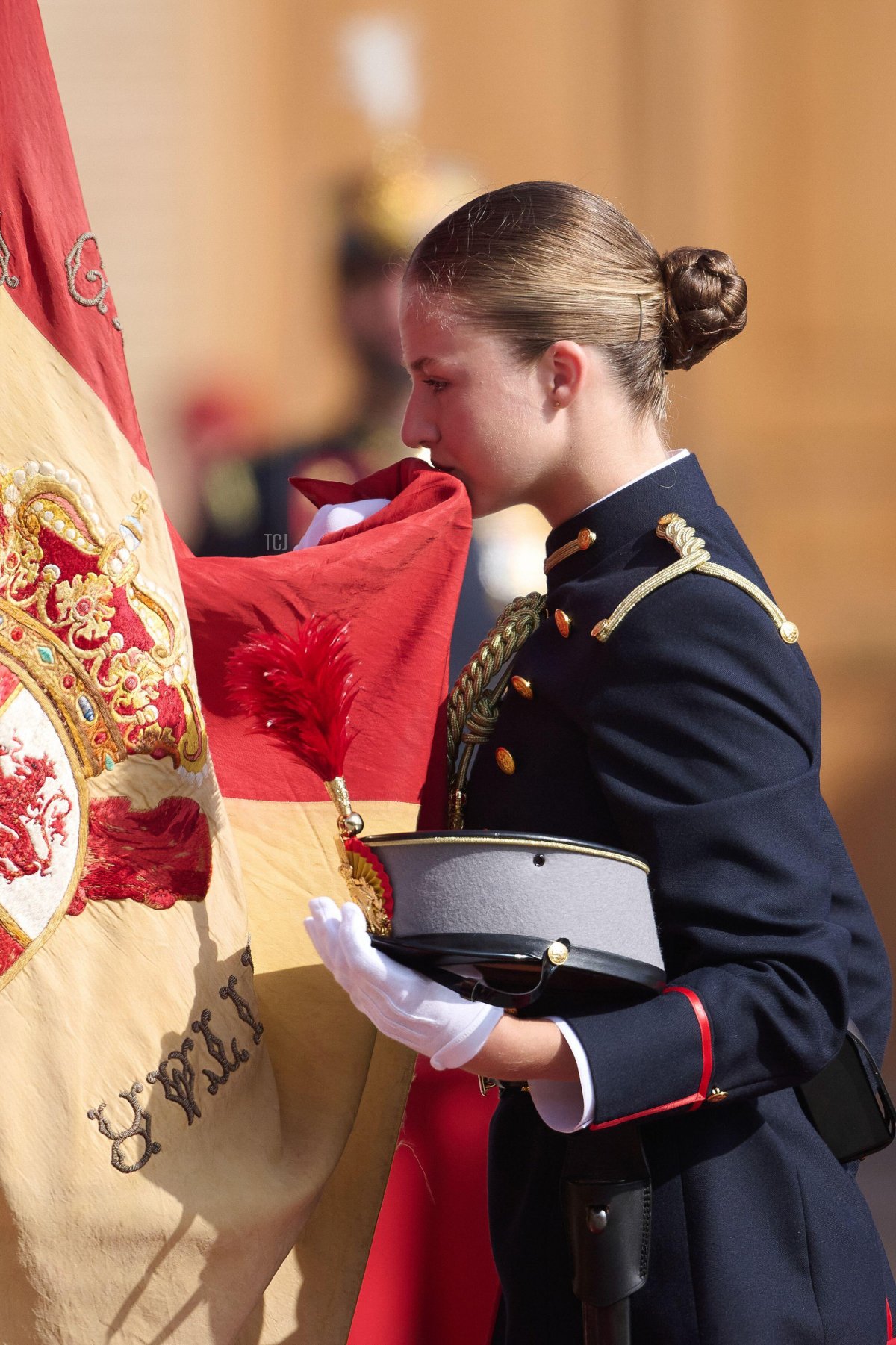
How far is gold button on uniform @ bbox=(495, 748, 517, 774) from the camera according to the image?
1000 millimetres

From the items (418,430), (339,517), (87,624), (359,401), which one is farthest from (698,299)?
(359,401)

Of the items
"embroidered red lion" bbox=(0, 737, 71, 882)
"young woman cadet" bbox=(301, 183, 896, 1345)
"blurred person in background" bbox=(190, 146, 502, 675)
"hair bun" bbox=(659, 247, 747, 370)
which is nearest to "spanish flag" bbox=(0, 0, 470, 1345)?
"embroidered red lion" bbox=(0, 737, 71, 882)

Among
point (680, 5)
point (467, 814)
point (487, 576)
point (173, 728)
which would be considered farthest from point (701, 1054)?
point (680, 5)

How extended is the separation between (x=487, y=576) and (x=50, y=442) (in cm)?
135

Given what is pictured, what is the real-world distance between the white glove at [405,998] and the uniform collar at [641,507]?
43cm

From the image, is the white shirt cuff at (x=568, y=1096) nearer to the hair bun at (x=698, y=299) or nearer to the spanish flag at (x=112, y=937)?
the spanish flag at (x=112, y=937)

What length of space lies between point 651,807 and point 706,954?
0.11m

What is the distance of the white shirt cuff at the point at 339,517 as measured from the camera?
115 cm

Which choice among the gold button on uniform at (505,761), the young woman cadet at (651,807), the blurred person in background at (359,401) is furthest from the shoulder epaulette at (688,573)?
the blurred person in background at (359,401)

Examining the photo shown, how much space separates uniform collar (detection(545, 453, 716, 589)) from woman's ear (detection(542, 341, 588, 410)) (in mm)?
93

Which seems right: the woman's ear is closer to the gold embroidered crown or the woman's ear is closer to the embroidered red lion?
the gold embroidered crown

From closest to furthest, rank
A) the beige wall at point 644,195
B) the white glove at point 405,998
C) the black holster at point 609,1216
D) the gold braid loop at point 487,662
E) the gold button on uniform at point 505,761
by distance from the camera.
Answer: the white glove at point 405,998
the black holster at point 609,1216
the gold button on uniform at point 505,761
the gold braid loop at point 487,662
the beige wall at point 644,195

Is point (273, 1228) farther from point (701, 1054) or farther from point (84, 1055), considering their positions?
point (701, 1054)

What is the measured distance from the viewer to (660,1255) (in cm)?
90
